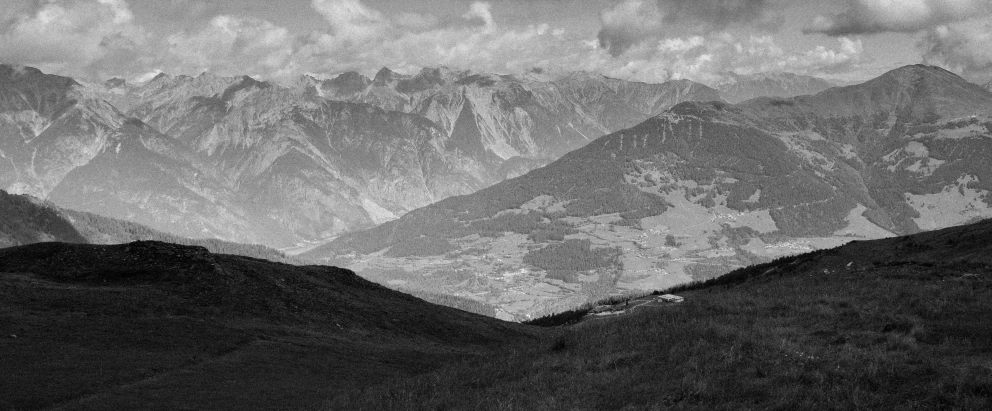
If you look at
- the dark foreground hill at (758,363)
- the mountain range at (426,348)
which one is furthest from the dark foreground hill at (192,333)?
the dark foreground hill at (758,363)

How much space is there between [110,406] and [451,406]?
13.4m

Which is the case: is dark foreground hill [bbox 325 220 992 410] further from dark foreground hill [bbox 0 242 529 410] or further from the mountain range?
dark foreground hill [bbox 0 242 529 410]

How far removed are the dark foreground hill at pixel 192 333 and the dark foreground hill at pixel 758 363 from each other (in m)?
9.24

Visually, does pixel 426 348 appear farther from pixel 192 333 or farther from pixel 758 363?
pixel 758 363

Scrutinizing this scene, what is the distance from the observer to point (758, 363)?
53.1 feet

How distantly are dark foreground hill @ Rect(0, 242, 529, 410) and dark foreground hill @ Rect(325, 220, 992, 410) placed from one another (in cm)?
924

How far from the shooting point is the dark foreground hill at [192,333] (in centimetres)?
2627

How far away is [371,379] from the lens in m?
33.6

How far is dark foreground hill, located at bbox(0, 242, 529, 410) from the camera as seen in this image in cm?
2627

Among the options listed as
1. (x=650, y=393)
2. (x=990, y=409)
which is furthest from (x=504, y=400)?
(x=990, y=409)

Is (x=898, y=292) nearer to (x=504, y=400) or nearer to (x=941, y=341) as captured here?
(x=941, y=341)

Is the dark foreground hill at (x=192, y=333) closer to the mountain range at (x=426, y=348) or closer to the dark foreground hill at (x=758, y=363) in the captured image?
the mountain range at (x=426, y=348)

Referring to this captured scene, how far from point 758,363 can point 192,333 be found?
3092 cm

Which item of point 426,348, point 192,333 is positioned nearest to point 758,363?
point 192,333
